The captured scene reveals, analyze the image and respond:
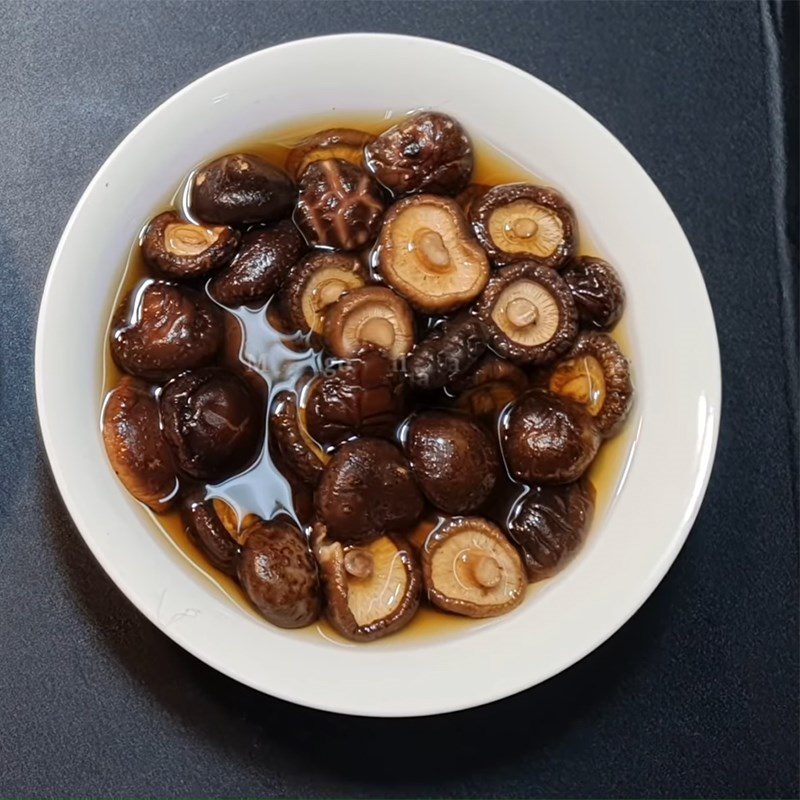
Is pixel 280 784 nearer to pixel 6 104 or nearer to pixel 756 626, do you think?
pixel 756 626

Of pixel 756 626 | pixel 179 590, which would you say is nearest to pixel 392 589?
pixel 179 590

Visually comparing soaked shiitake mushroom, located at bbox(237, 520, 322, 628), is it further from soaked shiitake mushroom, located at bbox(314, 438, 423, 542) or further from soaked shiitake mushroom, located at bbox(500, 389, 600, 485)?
soaked shiitake mushroom, located at bbox(500, 389, 600, 485)

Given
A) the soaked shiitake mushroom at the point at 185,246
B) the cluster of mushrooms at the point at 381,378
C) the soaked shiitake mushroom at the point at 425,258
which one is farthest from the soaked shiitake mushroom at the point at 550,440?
the soaked shiitake mushroom at the point at 185,246

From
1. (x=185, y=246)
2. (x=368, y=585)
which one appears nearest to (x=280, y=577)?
(x=368, y=585)

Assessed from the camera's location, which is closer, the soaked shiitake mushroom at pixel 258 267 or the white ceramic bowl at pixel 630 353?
the white ceramic bowl at pixel 630 353

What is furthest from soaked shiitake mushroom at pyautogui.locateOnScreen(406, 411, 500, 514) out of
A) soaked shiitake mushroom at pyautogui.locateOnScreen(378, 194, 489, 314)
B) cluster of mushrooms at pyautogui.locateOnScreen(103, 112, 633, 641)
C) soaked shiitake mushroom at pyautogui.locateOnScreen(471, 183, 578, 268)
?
soaked shiitake mushroom at pyautogui.locateOnScreen(471, 183, 578, 268)

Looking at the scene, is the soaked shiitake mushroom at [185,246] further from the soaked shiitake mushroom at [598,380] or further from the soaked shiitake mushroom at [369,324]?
the soaked shiitake mushroom at [598,380]
